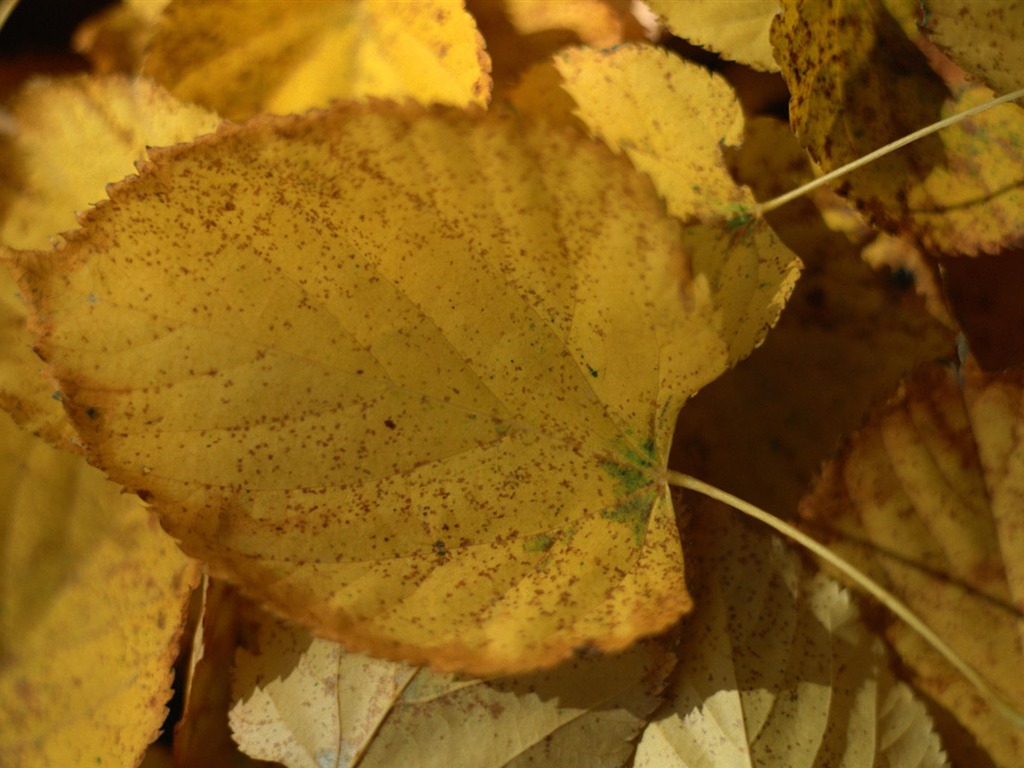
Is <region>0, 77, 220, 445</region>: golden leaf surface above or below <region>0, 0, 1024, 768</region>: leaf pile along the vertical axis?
above

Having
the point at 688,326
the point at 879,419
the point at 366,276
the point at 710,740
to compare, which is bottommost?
the point at 710,740

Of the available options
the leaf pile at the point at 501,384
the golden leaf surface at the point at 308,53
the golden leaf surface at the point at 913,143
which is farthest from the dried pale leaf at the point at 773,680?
the golden leaf surface at the point at 308,53

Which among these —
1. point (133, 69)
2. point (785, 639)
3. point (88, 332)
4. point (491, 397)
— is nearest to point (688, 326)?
point (491, 397)

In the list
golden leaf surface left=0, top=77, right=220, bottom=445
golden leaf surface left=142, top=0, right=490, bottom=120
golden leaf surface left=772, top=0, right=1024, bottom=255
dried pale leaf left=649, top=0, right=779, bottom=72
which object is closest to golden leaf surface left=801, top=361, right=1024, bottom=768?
golden leaf surface left=772, top=0, right=1024, bottom=255

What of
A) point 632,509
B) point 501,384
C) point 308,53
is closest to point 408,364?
point 501,384

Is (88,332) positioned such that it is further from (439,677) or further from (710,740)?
(710,740)

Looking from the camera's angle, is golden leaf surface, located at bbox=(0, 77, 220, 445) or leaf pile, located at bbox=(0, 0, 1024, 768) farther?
golden leaf surface, located at bbox=(0, 77, 220, 445)

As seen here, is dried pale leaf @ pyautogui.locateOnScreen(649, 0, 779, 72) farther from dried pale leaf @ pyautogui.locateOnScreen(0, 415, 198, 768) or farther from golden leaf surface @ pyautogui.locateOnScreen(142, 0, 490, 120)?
dried pale leaf @ pyautogui.locateOnScreen(0, 415, 198, 768)

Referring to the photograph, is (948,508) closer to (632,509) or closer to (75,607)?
(632,509)

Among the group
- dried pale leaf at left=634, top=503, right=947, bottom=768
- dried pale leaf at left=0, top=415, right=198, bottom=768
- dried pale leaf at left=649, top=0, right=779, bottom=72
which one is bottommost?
dried pale leaf at left=634, top=503, right=947, bottom=768
